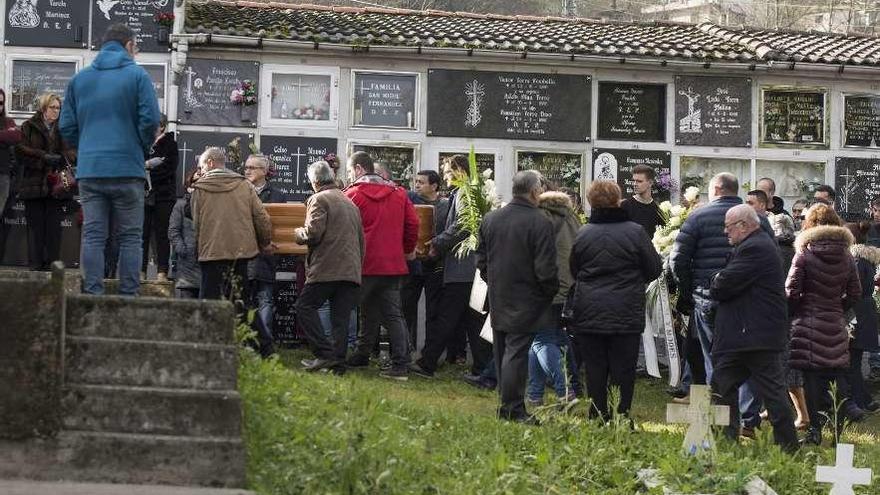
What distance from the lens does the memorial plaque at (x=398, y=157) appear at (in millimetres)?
17922

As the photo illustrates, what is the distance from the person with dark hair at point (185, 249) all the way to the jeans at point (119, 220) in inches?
161

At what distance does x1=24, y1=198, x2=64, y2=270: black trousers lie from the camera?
1410 cm

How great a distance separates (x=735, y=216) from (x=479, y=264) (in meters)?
1.98

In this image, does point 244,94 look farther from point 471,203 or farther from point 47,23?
point 471,203

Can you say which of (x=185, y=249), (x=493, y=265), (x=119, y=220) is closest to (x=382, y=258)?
(x=185, y=249)

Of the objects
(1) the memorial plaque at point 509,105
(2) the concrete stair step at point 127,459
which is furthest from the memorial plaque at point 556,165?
(2) the concrete stair step at point 127,459

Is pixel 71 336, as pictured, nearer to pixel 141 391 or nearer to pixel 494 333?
pixel 141 391

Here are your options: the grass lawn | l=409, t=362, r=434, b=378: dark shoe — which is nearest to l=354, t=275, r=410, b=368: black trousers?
l=409, t=362, r=434, b=378: dark shoe

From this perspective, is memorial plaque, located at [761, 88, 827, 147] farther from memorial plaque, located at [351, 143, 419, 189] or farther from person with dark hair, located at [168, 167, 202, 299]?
person with dark hair, located at [168, 167, 202, 299]

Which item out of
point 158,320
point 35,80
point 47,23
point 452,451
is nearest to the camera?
point 158,320

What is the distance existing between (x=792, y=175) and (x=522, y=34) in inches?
146

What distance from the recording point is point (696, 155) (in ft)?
62.0

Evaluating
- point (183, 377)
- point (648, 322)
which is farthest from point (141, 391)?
point (648, 322)

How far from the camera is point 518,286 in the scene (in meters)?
11.1
